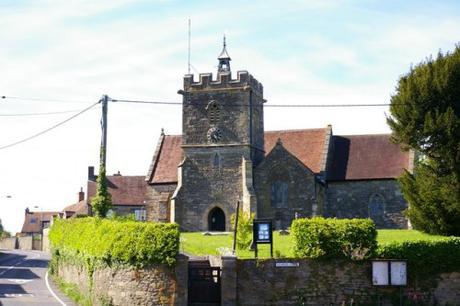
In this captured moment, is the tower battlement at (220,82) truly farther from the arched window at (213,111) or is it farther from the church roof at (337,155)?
the church roof at (337,155)

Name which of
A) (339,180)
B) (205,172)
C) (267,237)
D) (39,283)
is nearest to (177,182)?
(205,172)

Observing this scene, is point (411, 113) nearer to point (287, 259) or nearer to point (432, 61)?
point (432, 61)

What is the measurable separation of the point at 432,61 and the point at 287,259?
19.5 meters

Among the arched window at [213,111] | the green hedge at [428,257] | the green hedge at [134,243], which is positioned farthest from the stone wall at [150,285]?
the arched window at [213,111]

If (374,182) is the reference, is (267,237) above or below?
below

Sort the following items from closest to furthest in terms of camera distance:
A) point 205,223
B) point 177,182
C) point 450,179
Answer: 1. point 450,179
2. point 205,223
3. point 177,182

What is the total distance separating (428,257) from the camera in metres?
21.4

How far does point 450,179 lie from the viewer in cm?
3325

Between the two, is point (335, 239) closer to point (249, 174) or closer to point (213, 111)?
point (249, 174)

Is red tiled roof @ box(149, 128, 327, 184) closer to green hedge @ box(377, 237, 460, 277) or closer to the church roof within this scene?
the church roof

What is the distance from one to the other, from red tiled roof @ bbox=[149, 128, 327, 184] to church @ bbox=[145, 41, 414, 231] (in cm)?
110

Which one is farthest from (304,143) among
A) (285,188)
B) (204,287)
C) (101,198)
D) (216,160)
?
(204,287)

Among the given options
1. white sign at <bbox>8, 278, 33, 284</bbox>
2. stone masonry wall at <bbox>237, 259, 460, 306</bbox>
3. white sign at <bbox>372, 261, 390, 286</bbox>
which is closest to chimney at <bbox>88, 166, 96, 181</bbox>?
white sign at <bbox>8, 278, 33, 284</bbox>

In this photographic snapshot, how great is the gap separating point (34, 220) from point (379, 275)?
9879 cm
